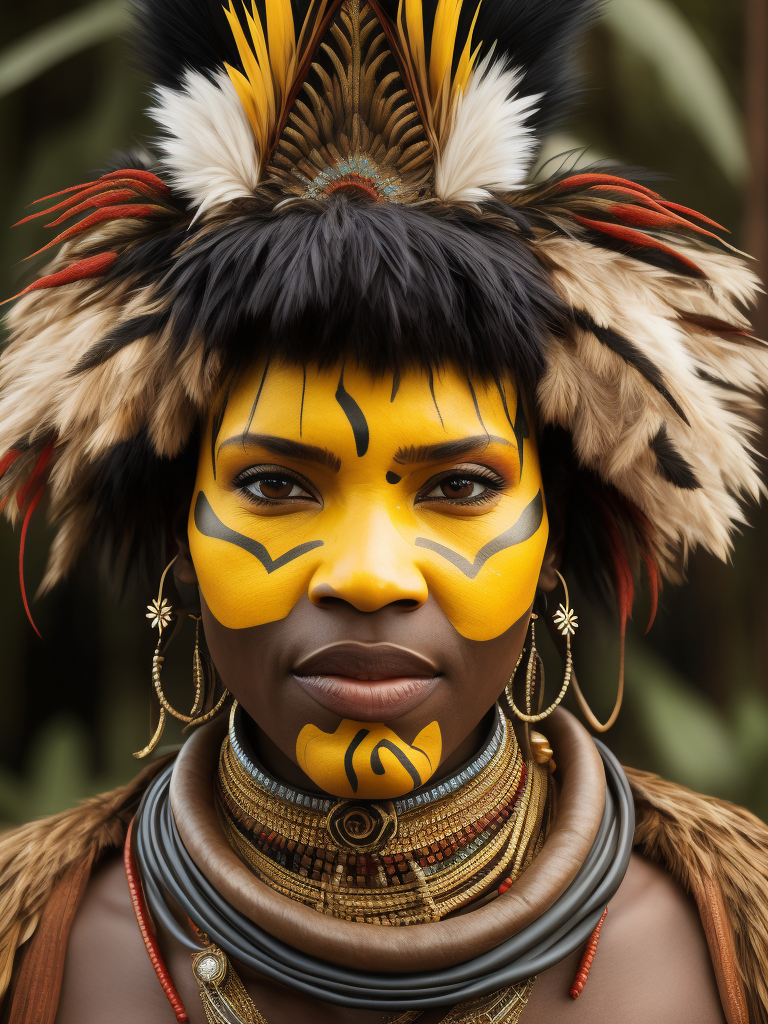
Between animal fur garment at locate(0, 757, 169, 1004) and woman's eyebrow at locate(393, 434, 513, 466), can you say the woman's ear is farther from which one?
animal fur garment at locate(0, 757, 169, 1004)

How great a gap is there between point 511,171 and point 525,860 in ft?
4.08

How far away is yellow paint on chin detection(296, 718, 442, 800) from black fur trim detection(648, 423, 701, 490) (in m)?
0.63

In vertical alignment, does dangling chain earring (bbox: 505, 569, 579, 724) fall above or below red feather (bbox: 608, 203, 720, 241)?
below

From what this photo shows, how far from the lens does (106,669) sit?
11.5ft

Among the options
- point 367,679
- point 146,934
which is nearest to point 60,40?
point 367,679

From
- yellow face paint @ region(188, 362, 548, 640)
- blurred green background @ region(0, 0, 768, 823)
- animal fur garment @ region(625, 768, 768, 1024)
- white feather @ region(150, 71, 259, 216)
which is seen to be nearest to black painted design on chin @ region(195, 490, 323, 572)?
yellow face paint @ region(188, 362, 548, 640)

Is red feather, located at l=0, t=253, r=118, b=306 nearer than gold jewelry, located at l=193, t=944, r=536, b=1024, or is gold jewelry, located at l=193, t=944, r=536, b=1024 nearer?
gold jewelry, located at l=193, t=944, r=536, b=1024

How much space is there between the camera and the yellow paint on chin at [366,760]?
145cm

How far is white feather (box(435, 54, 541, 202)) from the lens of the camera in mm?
1577

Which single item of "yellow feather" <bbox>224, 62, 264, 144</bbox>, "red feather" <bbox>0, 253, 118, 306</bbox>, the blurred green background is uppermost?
"yellow feather" <bbox>224, 62, 264, 144</bbox>

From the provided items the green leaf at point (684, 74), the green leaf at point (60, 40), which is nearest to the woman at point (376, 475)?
the green leaf at point (684, 74)

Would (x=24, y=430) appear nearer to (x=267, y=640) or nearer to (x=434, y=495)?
(x=267, y=640)

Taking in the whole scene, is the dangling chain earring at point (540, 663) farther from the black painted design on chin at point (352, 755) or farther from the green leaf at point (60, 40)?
the green leaf at point (60, 40)

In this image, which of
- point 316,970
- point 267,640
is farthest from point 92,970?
point 267,640
